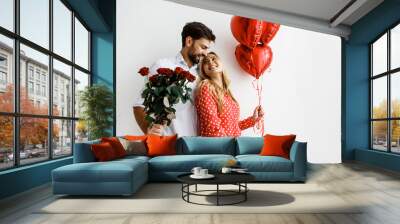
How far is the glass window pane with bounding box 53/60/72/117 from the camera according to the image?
6188 mm

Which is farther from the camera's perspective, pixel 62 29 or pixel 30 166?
pixel 62 29

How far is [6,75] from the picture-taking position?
4.65 meters

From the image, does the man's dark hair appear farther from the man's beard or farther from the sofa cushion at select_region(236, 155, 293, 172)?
the sofa cushion at select_region(236, 155, 293, 172)

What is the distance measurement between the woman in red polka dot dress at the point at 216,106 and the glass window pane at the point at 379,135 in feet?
8.33

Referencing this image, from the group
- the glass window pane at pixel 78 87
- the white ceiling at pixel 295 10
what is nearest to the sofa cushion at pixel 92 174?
the glass window pane at pixel 78 87

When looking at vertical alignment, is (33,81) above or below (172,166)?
above

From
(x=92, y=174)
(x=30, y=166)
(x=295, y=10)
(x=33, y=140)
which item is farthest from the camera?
(x=295, y=10)

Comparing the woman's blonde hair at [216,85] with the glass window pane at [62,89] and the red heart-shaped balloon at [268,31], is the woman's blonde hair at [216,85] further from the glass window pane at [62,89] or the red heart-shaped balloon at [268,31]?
the glass window pane at [62,89]

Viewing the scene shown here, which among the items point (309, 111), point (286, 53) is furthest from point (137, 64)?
point (309, 111)

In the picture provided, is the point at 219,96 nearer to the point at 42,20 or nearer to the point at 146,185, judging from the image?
the point at 146,185

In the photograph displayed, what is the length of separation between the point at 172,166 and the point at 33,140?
1.97 metres

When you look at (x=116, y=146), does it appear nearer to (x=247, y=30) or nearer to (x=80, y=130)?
(x=80, y=130)

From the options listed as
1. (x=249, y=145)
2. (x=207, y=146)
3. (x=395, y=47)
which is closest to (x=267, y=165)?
(x=249, y=145)

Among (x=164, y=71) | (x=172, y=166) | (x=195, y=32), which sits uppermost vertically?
(x=195, y=32)
